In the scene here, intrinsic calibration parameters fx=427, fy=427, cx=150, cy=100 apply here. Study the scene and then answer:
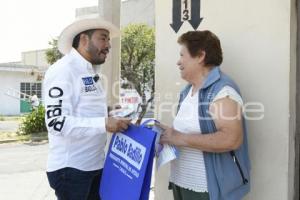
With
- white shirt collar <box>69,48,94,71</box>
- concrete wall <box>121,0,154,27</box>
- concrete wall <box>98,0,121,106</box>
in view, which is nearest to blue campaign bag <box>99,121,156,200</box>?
white shirt collar <box>69,48,94,71</box>

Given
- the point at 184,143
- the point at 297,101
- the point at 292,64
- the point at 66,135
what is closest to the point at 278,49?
the point at 292,64

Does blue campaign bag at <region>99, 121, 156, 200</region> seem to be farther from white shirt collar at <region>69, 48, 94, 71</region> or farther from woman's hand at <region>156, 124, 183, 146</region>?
white shirt collar at <region>69, 48, 94, 71</region>

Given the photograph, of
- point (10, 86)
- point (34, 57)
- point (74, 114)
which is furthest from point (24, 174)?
point (34, 57)

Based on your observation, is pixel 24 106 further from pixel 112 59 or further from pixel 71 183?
pixel 71 183

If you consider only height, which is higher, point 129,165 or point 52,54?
point 52,54

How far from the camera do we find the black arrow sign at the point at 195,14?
11.2 ft

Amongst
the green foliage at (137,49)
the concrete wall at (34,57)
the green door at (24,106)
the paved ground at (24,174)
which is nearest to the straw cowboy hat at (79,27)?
the paved ground at (24,174)

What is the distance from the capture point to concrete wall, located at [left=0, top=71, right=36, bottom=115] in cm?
2937

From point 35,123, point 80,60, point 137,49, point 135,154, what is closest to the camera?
point 135,154

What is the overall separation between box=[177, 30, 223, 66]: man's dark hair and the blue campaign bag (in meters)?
0.57

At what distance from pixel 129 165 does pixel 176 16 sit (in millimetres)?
1463

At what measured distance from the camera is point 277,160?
2.91 m

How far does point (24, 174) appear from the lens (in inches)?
336

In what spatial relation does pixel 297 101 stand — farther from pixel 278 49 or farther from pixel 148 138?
pixel 148 138
